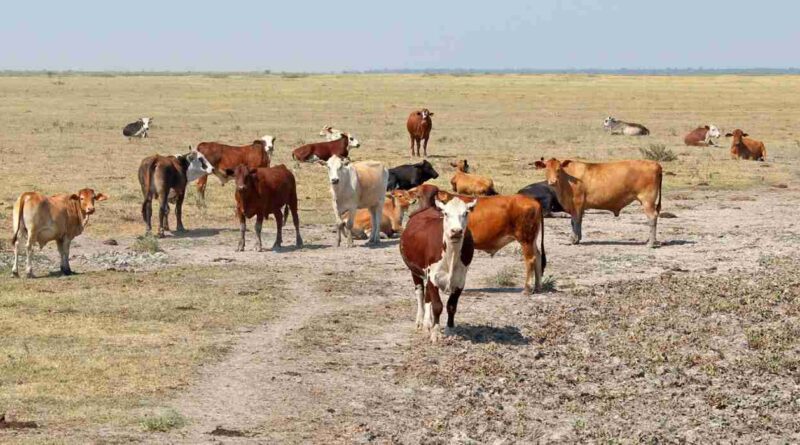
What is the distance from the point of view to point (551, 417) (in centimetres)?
1067

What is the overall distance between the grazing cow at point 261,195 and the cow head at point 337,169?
0.74m

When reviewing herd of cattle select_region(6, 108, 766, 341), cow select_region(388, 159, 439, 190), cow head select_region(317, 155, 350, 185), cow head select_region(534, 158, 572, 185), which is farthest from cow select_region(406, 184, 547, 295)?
cow select_region(388, 159, 439, 190)

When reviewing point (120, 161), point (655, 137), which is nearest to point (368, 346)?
point (120, 161)

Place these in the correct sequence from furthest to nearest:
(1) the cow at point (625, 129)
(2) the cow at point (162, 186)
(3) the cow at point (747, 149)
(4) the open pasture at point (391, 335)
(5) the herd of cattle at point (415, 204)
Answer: (1) the cow at point (625, 129) → (3) the cow at point (747, 149) → (2) the cow at point (162, 186) → (5) the herd of cattle at point (415, 204) → (4) the open pasture at point (391, 335)

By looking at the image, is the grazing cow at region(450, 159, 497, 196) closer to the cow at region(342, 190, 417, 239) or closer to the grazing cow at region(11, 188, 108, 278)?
the cow at region(342, 190, 417, 239)

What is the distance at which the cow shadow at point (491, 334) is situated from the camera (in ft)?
43.8

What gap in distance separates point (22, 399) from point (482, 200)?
6.72 meters

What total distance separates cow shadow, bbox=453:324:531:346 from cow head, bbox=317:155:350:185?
6.60 meters

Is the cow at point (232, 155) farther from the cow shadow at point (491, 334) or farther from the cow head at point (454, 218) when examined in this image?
the cow head at point (454, 218)

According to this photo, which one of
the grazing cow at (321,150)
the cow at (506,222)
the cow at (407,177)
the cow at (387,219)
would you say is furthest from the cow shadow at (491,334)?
the grazing cow at (321,150)

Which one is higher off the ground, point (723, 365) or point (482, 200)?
point (482, 200)

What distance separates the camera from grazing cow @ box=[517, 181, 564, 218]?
22938 mm

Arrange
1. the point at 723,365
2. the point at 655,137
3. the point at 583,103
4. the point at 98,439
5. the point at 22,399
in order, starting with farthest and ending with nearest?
1. the point at 583,103
2. the point at 655,137
3. the point at 723,365
4. the point at 22,399
5. the point at 98,439

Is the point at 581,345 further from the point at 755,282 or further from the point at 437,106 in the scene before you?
the point at 437,106
